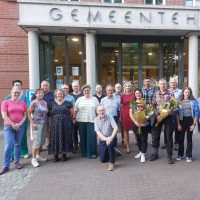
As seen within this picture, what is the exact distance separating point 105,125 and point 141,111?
2.88 ft

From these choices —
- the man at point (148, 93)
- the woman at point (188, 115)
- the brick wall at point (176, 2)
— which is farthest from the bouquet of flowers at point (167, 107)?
the brick wall at point (176, 2)

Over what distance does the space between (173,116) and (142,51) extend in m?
5.80

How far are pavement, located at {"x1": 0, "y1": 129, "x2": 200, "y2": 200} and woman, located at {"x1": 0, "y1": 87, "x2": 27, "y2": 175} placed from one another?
0.30m

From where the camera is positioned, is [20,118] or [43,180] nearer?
[43,180]

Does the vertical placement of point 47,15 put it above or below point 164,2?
below

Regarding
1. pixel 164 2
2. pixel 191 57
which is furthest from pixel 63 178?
pixel 164 2

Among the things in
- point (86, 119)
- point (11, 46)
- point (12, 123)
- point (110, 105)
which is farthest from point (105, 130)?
point (11, 46)

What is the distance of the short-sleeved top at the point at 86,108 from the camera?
720 cm

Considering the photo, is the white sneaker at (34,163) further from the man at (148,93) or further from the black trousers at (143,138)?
the man at (148,93)

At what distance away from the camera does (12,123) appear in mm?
6305

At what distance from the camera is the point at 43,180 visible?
18.9ft

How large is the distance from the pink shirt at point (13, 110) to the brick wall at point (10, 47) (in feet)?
19.1

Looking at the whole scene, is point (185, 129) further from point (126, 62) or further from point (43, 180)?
point (126, 62)

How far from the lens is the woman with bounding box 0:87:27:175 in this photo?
6.33m
